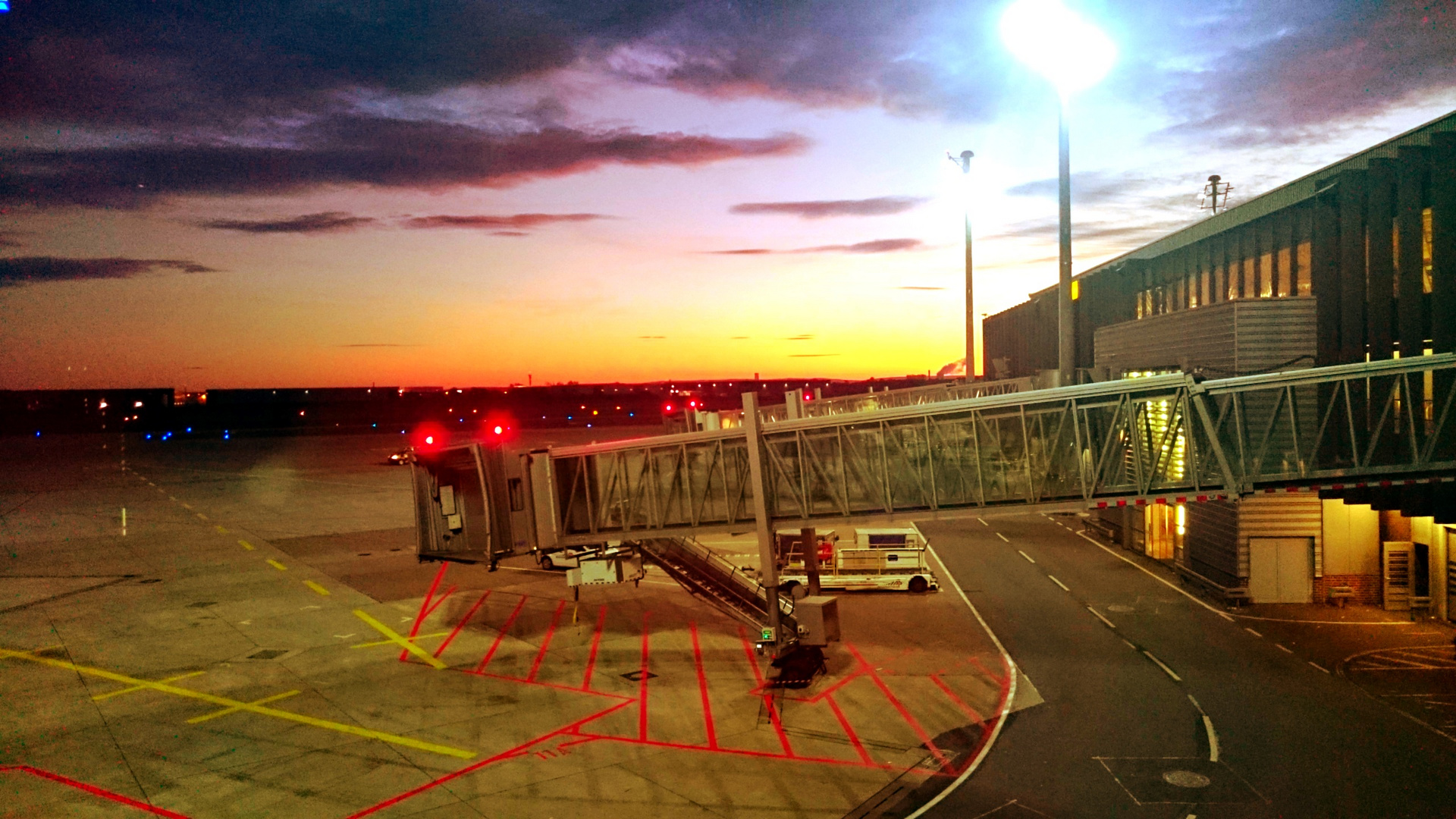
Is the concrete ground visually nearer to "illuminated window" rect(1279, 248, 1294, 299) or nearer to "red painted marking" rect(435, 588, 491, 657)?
"red painted marking" rect(435, 588, 491, 657)

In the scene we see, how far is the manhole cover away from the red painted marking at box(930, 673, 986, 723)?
433 centimetres

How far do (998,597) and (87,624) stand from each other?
112ft

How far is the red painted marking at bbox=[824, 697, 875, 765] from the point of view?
1783 centimetres

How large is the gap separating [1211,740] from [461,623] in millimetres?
23515

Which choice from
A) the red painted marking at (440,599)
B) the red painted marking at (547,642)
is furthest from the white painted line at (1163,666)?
the red painted marking at (440,599)

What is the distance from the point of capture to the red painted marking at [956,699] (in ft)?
67.0

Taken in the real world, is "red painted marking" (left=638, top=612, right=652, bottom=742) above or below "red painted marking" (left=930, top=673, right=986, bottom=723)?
above

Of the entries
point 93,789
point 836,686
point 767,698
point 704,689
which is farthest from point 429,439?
point 836,686

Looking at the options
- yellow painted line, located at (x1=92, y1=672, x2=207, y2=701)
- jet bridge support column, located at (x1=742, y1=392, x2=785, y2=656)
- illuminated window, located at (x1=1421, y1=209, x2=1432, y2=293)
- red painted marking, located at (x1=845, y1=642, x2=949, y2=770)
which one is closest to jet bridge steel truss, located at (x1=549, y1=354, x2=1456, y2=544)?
jet bridge support column, located at (x1=742, y1=392, x2=785, y2=656)

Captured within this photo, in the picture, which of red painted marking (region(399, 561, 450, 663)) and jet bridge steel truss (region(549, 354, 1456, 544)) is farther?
red painted marking (region(399, 561, 450, 663))

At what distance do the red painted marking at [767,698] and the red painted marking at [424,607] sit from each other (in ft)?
35.0

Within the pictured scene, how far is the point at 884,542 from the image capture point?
37656 mm

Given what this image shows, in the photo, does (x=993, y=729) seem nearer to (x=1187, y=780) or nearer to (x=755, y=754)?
(x=1187, y=780)

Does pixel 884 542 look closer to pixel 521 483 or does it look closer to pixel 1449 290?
pixel 521 483
